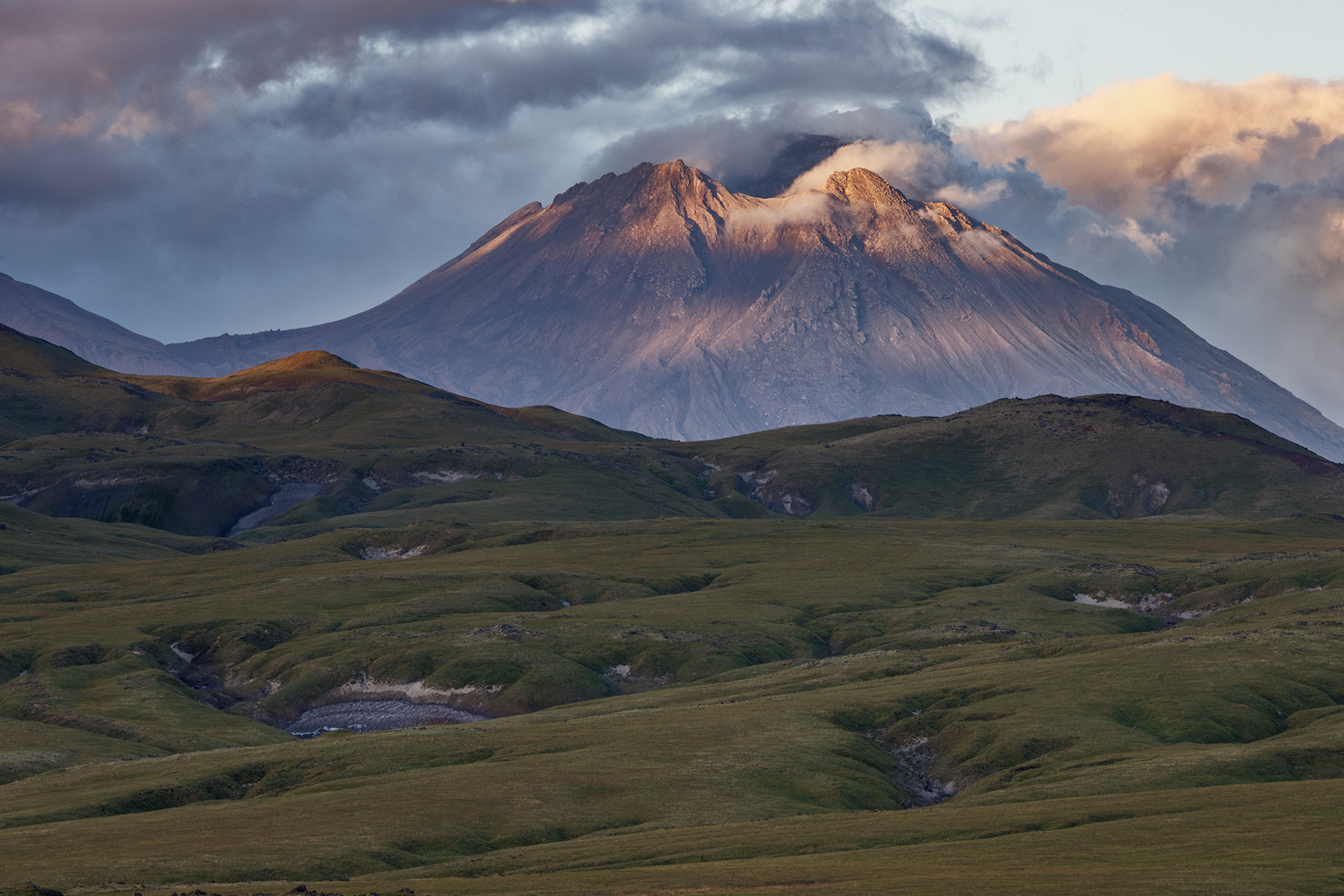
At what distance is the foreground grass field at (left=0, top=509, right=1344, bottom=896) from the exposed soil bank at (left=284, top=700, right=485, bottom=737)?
10.0 ft

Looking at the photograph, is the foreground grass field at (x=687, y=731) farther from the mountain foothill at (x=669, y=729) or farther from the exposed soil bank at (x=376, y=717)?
the exposed soil bank at (x=376, y=717)

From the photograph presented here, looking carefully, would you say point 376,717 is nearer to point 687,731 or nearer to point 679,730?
point 679,730

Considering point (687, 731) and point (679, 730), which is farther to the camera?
point (679, 730)

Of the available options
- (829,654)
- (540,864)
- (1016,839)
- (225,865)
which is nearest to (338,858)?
(225,865)

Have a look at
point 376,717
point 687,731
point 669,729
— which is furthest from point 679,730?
point 376,717

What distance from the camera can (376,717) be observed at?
131m

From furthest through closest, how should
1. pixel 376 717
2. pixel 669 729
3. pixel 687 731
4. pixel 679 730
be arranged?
1. pixel 376 717
2. pixel 669 729
3. pixel 679 730
4. pixel 687 731

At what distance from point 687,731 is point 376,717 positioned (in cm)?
5061

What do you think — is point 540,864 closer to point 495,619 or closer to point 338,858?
point 338,858

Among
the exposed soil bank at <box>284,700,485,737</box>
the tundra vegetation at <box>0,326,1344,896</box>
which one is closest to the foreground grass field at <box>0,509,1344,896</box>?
the tundra vegetation at <box>0,326,1344,896</box>

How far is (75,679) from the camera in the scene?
422 ft

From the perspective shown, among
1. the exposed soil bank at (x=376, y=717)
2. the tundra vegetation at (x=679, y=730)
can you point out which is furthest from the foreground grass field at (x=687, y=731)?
the exposed soil bank at (x=376, y=717)

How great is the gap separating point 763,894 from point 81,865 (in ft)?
100

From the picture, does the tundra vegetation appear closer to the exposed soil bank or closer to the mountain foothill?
the mountain foothill
